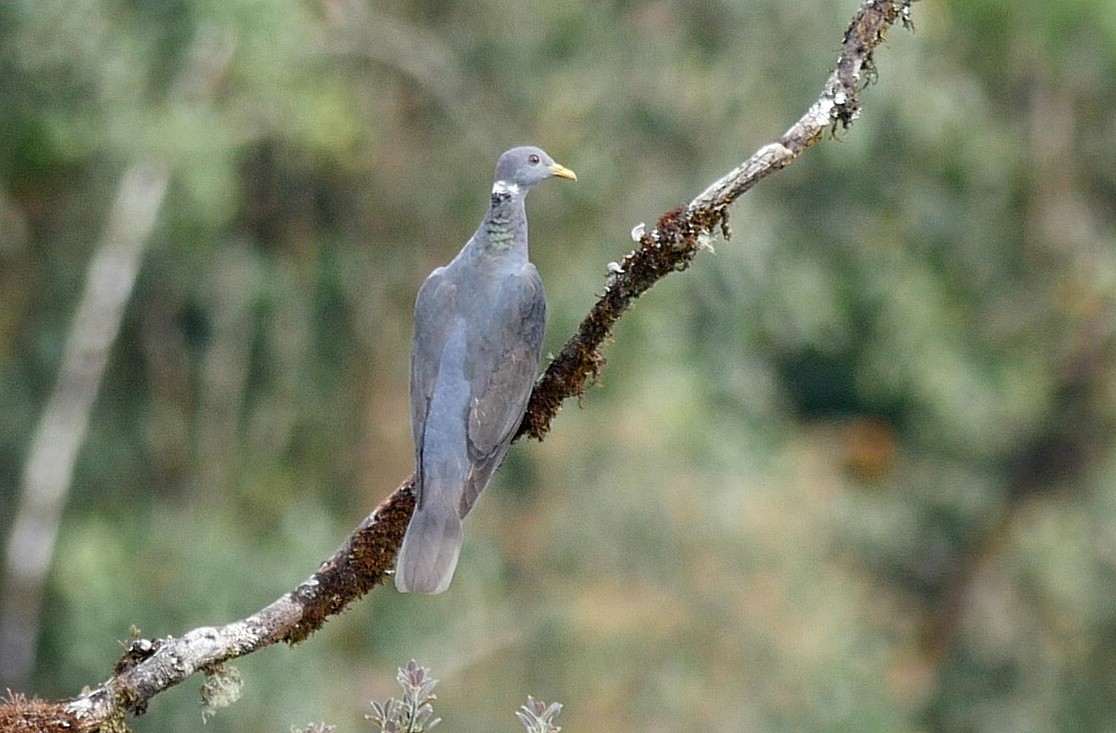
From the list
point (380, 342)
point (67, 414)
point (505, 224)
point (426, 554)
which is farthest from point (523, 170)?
point (67, 414)

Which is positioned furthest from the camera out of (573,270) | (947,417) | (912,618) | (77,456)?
(912,618)

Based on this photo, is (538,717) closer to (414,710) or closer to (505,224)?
(414,710)

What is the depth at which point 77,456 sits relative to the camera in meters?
16.5

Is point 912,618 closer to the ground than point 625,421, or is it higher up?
higher up

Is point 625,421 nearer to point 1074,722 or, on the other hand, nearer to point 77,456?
point 77,456

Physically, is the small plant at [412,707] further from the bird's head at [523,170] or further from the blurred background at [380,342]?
the blurred background at [380,342]

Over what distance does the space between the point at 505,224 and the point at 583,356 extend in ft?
4.65

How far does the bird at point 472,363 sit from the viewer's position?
6.77 metres

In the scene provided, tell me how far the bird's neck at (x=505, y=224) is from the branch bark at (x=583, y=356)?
1266 mm

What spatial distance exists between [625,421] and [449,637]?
2.12m

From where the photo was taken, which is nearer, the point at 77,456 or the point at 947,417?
the point at 77,456

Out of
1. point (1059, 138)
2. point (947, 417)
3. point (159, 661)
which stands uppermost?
point (1059, 138)

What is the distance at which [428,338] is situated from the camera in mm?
7320

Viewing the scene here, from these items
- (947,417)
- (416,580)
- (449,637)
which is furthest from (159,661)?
(947,417)
